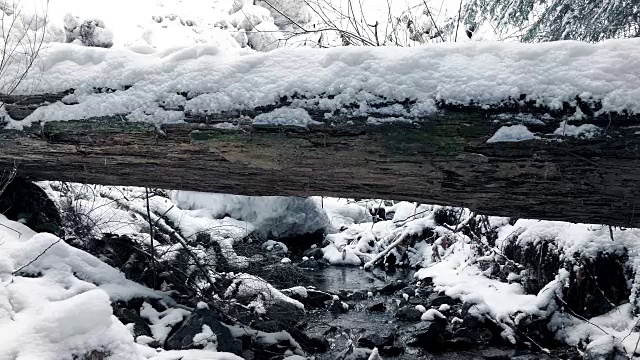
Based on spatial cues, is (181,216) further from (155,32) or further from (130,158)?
(155,32)

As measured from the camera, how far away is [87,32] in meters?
15.7

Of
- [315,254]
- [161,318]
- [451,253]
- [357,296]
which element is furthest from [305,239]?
[161,318]

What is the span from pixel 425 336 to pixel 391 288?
2003 millimetres

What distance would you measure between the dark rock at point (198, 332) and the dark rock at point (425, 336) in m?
2.21

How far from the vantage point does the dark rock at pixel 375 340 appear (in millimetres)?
5750

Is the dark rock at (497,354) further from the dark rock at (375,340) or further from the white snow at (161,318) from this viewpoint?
the white snow at (161,318)

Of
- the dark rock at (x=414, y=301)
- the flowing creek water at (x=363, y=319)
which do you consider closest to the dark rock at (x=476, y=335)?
the flowing creek water at (x=363, y=319)

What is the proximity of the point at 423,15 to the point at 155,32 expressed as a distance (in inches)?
630

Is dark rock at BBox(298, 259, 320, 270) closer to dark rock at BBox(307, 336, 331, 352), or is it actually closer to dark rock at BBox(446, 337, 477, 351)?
dark rock at BBox(307, 336, 331, 352)

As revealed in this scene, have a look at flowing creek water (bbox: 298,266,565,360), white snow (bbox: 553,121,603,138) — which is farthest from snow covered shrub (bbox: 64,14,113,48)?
white snow (bbox: 553,121,603,138)

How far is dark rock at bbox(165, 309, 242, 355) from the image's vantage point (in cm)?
415

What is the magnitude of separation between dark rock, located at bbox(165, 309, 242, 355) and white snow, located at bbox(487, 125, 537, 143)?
2.70 m

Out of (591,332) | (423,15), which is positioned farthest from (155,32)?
(591,332)

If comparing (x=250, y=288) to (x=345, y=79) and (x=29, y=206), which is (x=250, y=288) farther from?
(x=345, y=79)
